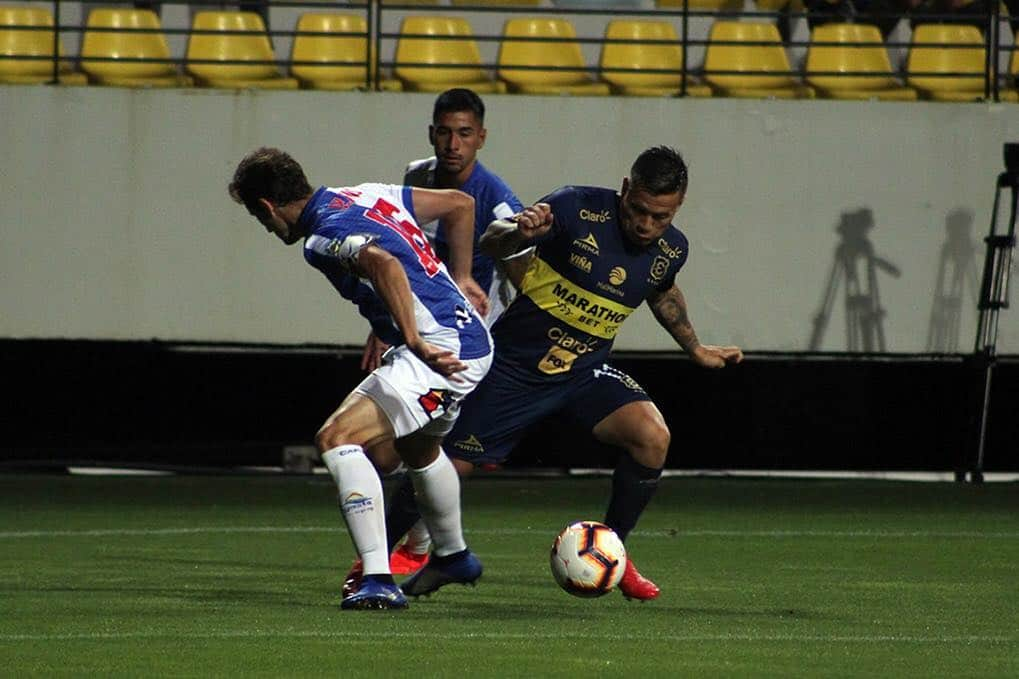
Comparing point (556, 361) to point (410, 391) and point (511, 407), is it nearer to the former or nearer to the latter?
point (511, 407)

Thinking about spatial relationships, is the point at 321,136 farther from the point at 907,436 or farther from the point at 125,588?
the point at 125,588

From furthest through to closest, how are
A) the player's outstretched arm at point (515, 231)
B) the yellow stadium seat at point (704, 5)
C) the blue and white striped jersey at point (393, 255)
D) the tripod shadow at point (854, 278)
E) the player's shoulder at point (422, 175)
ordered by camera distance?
the yellow stadium seat at point (704, 5)
the tripod shadow at point (854, 278)
the player's shoulder at point (422, 175)
the player's outstretched arm at point (515, 231)
the blue and white striped jersey at point (393, 255)

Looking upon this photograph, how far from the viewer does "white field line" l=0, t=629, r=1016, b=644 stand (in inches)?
240

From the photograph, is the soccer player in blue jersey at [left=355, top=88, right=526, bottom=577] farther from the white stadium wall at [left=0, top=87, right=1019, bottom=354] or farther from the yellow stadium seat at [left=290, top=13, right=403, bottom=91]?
the yellow stadium seat at [left=290, top=13, right=403, bottom=91]

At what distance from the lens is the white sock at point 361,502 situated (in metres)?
6.74

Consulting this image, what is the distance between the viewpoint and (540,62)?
15.3m

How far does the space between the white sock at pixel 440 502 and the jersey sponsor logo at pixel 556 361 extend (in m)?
0.72

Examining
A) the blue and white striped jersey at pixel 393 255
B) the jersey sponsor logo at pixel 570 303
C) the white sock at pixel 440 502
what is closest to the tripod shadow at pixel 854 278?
the jersey sponsor logo at pixel 570 303

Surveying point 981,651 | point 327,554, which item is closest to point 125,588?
point 327,554

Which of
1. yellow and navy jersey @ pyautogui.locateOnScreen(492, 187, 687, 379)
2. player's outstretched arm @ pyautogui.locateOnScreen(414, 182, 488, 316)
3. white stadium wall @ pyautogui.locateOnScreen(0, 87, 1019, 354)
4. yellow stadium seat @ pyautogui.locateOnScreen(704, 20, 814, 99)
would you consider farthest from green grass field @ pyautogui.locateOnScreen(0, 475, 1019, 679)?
yellow stadium seat @ pyautogui.locateOnScreen(704, 20, 814, 99)

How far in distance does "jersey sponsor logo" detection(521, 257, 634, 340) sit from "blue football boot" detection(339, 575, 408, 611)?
152 centimetres

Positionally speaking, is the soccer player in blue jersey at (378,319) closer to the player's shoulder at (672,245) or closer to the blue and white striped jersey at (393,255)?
the blue and white striped jersey at (393,255)

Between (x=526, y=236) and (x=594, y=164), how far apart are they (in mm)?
7289

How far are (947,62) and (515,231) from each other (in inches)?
379
